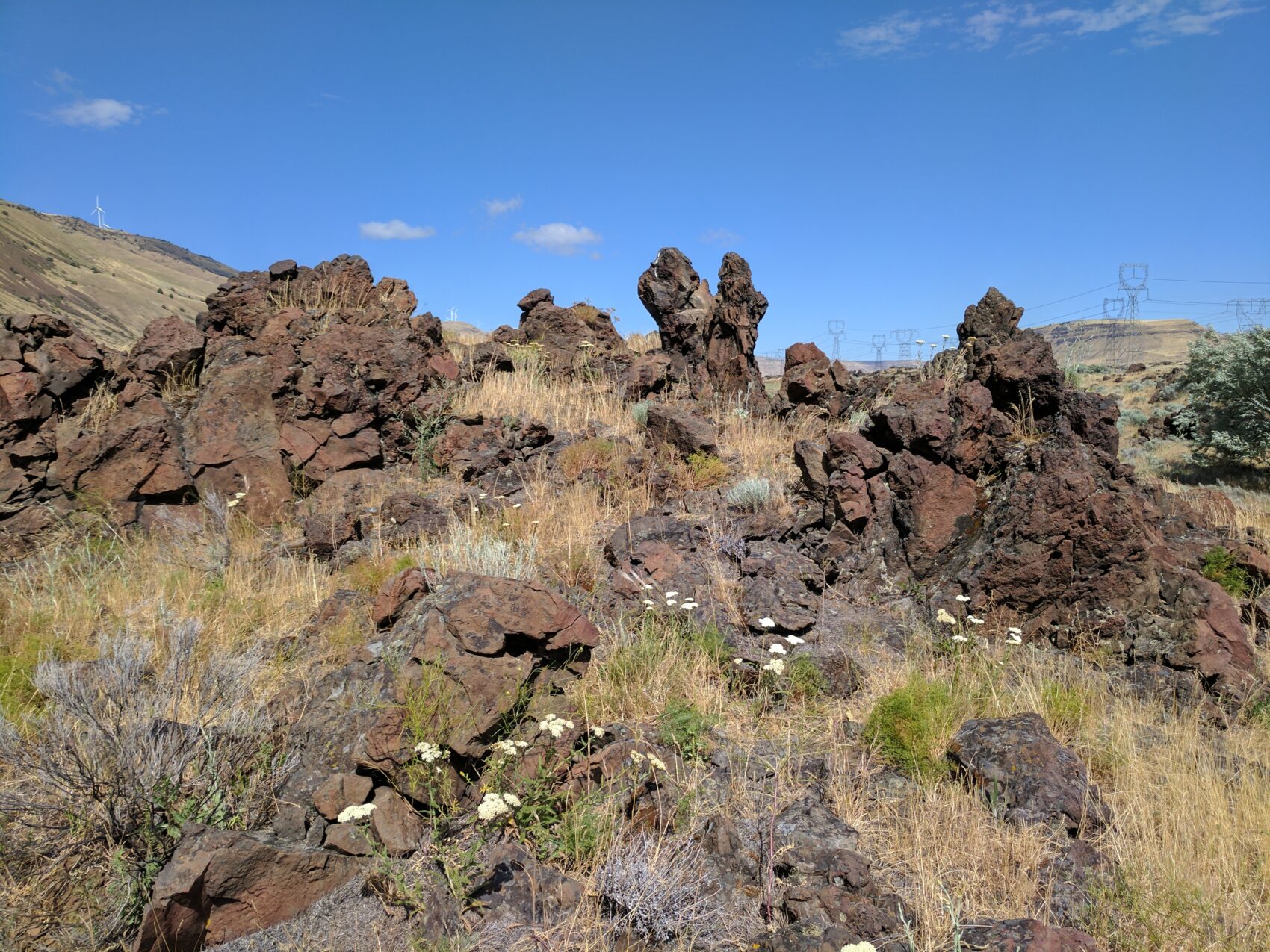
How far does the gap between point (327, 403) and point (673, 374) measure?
545 cm

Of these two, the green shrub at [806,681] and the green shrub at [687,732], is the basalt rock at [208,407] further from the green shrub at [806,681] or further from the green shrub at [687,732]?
the green shrub at [806,681]

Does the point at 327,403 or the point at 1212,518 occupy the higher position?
the point at 327,403

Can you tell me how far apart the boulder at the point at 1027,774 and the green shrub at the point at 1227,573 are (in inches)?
125

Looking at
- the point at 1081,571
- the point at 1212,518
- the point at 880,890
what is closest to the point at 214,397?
the point at 880,890

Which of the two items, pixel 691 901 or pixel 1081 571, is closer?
pixel 691 901

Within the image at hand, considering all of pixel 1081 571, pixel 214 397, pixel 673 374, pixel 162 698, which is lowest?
pixel 162 698

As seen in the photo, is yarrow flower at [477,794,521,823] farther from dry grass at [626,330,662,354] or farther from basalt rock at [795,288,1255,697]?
dry grass at [626,330,662,354]

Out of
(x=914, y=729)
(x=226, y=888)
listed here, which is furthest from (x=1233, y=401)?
(x=226, y=888)

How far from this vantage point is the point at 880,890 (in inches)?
112

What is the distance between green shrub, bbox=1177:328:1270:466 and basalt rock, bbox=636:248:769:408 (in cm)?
665

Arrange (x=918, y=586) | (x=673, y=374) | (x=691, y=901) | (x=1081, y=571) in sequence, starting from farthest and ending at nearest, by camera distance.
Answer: (x=673, y=374) < (x=918, y=586) < (x=1081, y=571) < (x=691, y=901)

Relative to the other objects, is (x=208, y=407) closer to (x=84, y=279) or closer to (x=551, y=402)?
(x=551, y=402)

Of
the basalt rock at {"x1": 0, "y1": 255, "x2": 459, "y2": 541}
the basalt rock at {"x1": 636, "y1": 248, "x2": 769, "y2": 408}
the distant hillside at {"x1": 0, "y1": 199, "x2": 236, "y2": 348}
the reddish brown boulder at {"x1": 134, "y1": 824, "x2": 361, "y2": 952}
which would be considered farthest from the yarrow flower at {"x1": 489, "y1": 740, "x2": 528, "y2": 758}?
the distant hillside at {"x1": 0, "y1": 199, "x2": 236, "y2": 348}

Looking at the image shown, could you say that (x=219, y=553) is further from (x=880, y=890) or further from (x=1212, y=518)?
(x=1212, y=518)
